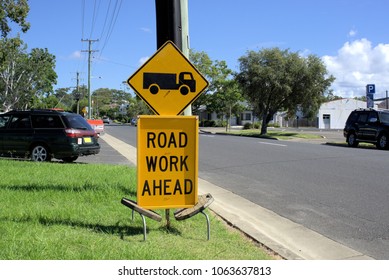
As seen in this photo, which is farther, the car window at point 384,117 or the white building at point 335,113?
the white building at point 335,113

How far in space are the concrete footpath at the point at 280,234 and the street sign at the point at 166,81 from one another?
6.82 ft

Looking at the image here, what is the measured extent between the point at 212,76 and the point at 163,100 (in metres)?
62.1

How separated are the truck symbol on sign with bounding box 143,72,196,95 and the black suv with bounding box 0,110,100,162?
7.99 m

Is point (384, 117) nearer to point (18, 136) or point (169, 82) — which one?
point (18, 136)

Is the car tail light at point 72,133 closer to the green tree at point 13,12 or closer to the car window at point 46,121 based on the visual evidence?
the car window at point 46,121

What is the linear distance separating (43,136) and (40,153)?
538mm

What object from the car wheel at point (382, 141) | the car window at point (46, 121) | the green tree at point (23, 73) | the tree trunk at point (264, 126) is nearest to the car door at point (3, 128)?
the car window at point (46, 121)

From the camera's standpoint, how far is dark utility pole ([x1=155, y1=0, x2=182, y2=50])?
6770mm

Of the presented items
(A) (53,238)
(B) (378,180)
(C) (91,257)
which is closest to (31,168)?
(A) (53,238)

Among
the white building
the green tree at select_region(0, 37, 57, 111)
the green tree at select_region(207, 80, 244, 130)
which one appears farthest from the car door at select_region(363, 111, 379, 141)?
the green tree at select_region(0, 37, 57, 111)

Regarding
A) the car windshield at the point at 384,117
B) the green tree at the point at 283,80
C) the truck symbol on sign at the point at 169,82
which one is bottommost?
the car windshield at the point at 384,117

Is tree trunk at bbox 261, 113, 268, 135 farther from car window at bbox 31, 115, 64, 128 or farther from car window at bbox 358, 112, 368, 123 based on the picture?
car window at bbox 31, 115, 64, 128

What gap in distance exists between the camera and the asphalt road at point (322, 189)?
641 cm
